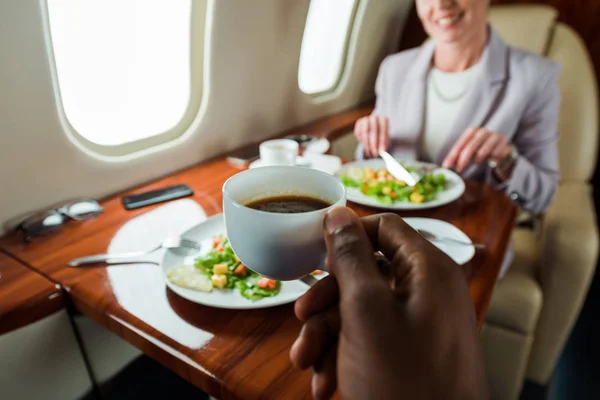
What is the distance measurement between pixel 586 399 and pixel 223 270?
1.48m

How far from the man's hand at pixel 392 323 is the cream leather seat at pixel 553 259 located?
3.19 feet

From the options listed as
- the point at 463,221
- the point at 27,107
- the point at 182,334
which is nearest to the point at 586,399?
the point at 463,221

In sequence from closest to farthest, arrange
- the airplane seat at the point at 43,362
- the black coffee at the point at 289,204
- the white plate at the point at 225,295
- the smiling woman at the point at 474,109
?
the black coffee at the point at 289,204 < the white plate at the point at 225,295 < the airplane seat at the point at 43,362 < the smiling woman at the point at 474,109

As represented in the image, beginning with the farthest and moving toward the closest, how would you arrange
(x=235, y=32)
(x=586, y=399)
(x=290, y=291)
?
(x=586, y=399), (x=235, y=32), (x=290, y=291)

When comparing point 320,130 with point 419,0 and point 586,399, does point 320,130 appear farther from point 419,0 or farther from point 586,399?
point 586,399

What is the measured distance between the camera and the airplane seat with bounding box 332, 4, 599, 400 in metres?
1.23

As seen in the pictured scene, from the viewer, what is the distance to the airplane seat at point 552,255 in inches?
48.5

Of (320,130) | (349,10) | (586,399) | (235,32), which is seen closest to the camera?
(235,32)

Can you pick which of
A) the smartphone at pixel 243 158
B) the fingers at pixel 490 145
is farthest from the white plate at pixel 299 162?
the fingers at pixel 490 145

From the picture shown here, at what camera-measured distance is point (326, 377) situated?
1.39ft

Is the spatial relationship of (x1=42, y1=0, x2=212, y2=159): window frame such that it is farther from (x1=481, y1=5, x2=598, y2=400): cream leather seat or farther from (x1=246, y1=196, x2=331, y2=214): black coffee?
(x1=481, y1=5, x2=598, y2=400): cream leather seat

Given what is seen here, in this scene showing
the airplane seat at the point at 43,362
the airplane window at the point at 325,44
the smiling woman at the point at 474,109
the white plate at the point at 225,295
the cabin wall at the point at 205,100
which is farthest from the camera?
the airplane window at the point at 325,44

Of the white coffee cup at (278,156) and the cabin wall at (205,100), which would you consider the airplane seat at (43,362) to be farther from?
the white coffee cup at (278,156)

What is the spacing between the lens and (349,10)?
186 centimetres
